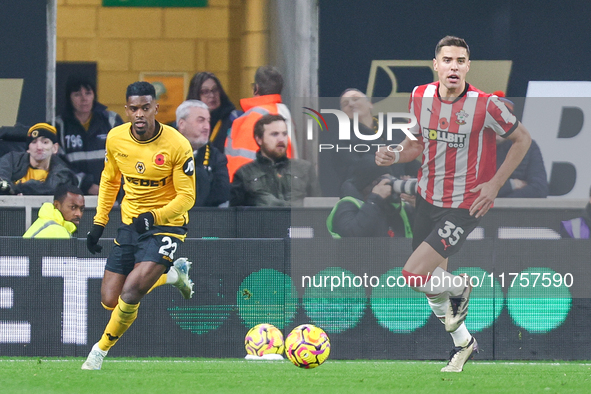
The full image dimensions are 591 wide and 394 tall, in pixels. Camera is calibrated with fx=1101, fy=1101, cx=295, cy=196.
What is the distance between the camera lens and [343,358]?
32.6 ft

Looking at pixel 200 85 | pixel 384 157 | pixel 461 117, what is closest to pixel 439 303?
pixel 384 157

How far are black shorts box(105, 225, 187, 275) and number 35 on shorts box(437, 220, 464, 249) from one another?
2.19 m

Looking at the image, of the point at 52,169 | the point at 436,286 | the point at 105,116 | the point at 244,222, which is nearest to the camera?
the point at 436,286

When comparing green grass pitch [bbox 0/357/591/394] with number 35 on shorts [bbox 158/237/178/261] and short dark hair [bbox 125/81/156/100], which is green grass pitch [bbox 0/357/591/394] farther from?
short dark hair [bbox 125/81/156/100]

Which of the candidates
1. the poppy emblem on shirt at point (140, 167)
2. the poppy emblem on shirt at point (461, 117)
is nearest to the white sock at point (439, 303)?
the poppy emblem on shirt at point (461, 117)

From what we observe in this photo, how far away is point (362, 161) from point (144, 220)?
2.33 m

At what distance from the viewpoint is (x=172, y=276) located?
9375mm

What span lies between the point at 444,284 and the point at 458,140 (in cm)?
125

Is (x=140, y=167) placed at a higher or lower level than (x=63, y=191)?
higher

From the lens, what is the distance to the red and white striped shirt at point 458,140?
365 inches

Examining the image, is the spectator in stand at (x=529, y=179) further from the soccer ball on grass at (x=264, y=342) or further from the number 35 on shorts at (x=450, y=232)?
the soccer ball on grass at (x=264, y=342)

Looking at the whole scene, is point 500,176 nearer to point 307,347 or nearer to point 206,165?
point 307,347

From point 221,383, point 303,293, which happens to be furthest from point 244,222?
point 221,383

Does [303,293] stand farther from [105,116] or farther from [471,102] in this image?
[105,116]
